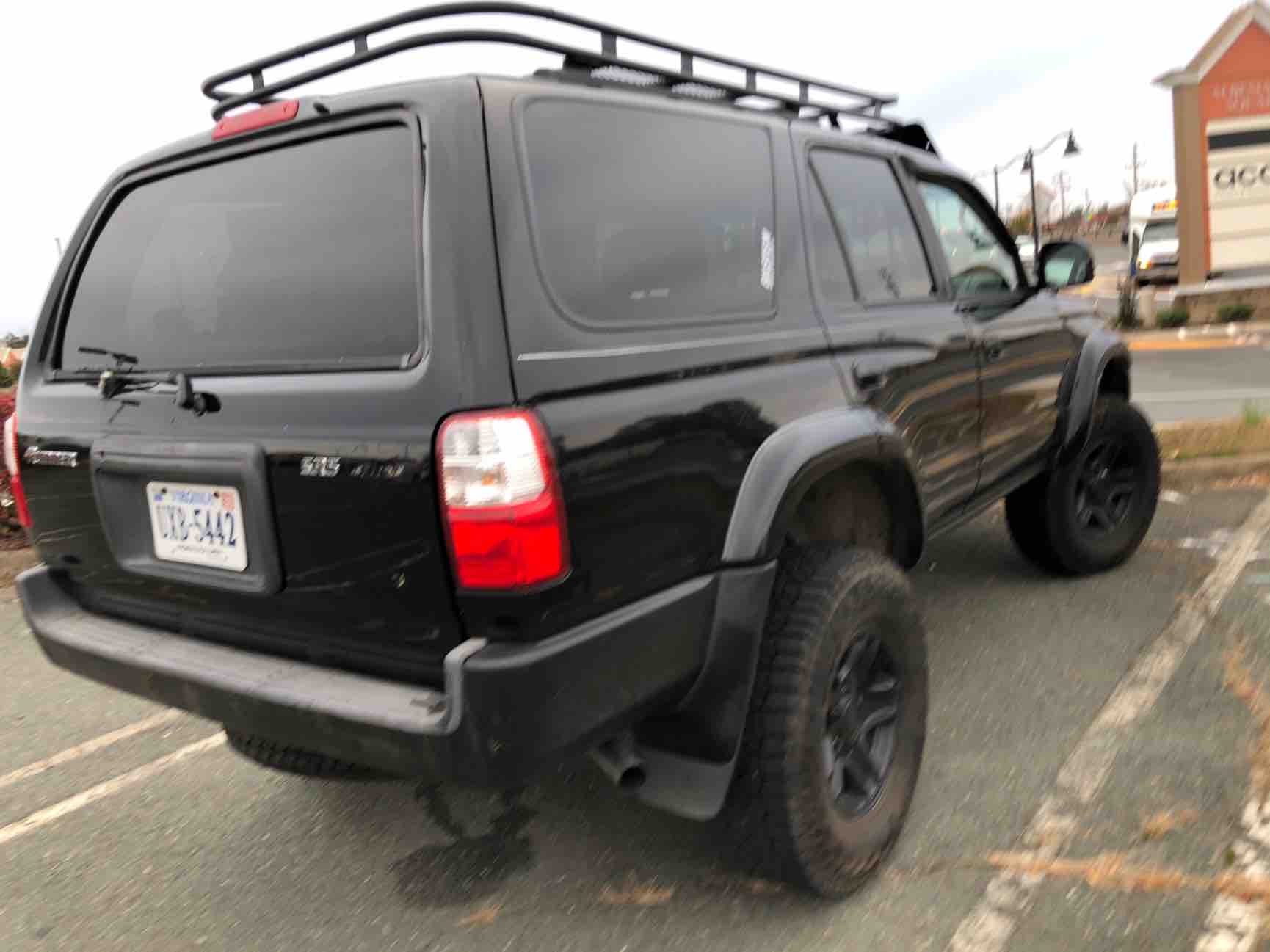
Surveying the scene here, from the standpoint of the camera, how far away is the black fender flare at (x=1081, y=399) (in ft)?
13.7

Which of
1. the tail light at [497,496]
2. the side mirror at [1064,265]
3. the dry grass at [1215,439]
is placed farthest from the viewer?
the dry grass at [1215,439]

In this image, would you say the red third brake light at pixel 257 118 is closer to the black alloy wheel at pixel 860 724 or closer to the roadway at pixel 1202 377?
the black alloy wheel at pixel 860 724

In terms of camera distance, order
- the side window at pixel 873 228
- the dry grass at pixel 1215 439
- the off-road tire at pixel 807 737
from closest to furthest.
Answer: the off-road tire at pixel 807 737 < the side window at pixel 873 228 < the dry grass at pixel 1215 439

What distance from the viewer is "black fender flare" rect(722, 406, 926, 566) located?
2.21m

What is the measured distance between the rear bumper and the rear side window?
623mm

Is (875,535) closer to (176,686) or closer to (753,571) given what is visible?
(753,571)

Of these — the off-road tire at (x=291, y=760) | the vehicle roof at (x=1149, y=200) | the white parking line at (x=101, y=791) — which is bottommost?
the white parking line at (x=101, y=791)

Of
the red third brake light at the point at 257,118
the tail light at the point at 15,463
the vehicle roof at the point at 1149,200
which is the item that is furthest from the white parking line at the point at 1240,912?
the vehicle roof at the point at 1149,200

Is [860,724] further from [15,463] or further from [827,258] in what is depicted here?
[15,463]

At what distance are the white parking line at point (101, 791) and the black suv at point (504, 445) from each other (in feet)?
2.31

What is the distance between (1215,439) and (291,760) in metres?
5.74

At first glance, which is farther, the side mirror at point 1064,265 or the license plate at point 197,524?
the side mirror at point 1064,265

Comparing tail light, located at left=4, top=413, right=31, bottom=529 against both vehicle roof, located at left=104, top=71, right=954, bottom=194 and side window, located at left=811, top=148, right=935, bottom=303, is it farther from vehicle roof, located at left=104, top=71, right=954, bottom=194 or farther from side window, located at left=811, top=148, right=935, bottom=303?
side window, located at left=811, top=148, right=935, bottom=303

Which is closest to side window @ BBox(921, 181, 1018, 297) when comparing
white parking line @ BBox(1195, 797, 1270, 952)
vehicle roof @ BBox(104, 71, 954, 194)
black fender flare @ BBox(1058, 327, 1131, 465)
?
black fender flare @ BBox(1058, 327, 1131, 465)
